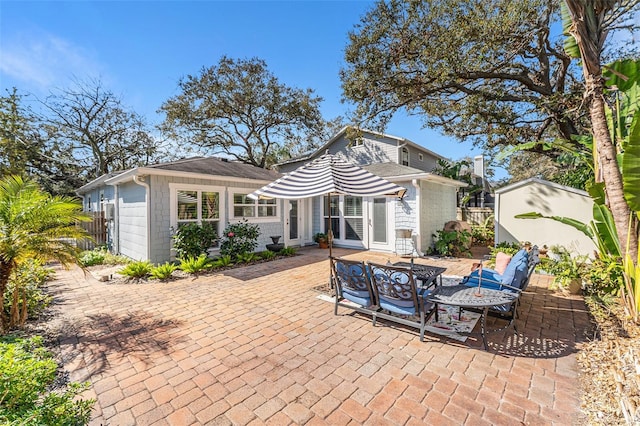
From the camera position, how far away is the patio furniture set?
3.71 metres

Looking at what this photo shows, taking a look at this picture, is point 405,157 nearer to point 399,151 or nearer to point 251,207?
point 399,151

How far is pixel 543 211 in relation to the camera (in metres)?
8.71

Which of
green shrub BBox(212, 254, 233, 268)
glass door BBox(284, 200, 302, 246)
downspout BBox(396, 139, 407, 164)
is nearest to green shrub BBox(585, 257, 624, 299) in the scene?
green shrub BBox(212, 254, 233, 268)

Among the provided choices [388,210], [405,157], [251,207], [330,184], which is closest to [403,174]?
[388,210]

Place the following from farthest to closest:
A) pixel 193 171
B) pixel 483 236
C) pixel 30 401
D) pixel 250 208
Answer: pixel 483 236
pixel 250 208
pixel 193 171
pixel 30 401

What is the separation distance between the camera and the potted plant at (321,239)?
12023 mm

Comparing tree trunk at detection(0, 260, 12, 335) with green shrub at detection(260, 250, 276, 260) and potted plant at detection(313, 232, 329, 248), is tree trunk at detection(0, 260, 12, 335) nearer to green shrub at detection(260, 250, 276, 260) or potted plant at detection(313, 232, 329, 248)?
green shrub at detection(260, 250, 276, 260)

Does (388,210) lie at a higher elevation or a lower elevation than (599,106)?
lower

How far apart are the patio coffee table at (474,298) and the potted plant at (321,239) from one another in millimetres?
7852

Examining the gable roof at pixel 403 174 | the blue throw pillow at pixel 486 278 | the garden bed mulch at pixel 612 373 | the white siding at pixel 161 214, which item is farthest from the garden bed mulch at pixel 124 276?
the garden bed mulch at pixel 612 373

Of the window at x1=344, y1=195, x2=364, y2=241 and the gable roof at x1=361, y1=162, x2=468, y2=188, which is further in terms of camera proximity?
the window at x1=344, y1=195, x2=364, y2=241

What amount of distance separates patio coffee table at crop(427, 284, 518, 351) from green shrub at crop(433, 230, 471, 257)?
5.98 metres

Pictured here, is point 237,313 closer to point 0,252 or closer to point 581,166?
point 0,252

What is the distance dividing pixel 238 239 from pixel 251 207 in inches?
64.7
